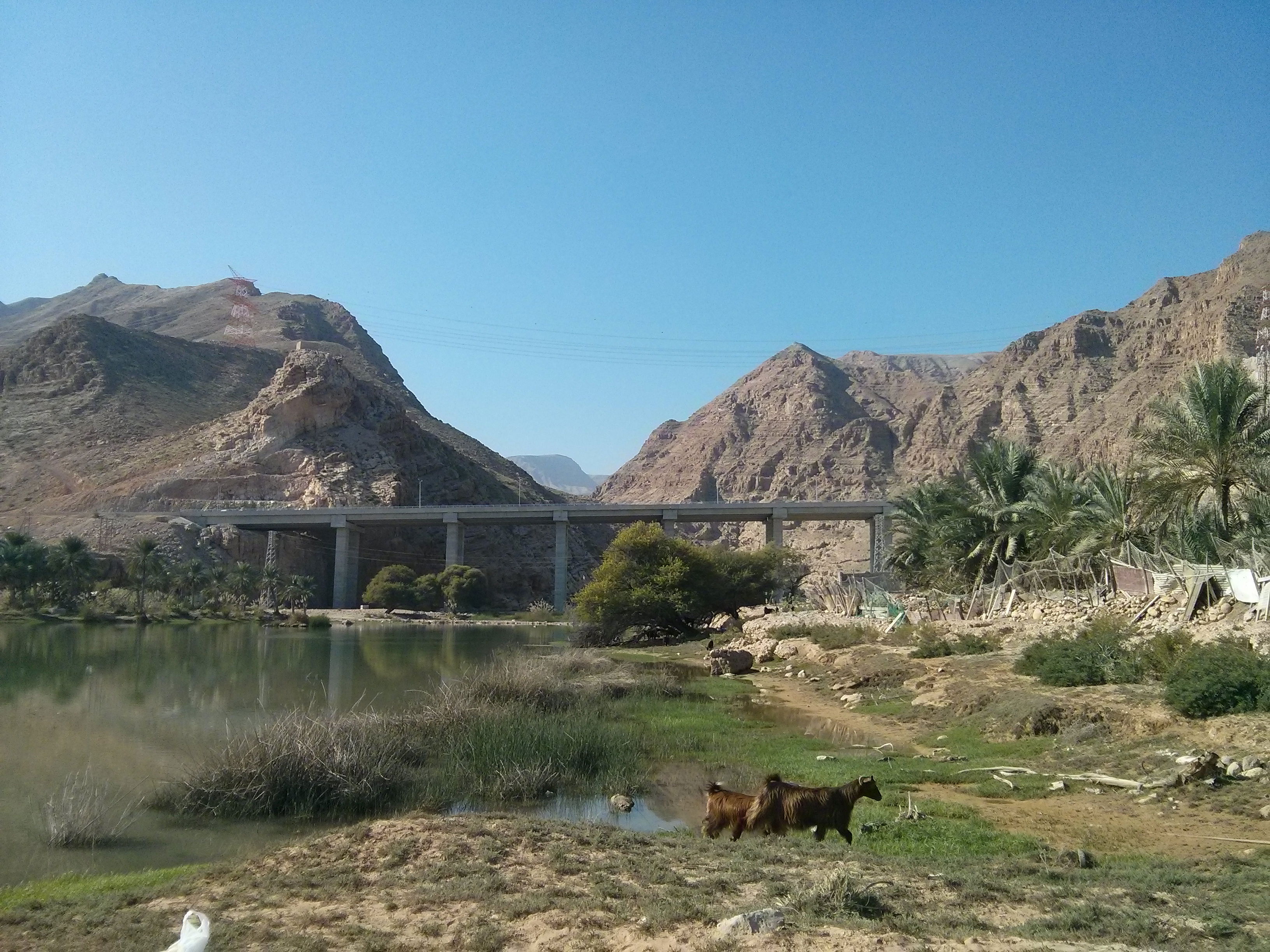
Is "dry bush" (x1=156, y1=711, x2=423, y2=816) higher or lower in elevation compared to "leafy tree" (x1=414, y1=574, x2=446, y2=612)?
higher

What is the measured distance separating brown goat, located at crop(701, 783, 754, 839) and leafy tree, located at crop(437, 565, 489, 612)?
8000 cm

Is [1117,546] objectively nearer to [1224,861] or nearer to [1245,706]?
[1245,706]

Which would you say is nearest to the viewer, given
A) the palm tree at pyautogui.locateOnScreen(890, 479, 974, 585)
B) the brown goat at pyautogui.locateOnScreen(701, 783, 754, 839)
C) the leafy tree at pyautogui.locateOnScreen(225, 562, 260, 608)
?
the brown goat at pyautogui.locateOnScreen(701, 783, 754, 839)

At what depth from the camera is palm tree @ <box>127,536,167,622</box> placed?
216ft

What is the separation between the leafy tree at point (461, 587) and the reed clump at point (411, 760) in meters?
70.0

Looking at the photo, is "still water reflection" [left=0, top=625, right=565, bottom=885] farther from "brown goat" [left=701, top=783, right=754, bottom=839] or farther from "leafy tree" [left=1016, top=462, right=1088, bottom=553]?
"leafy tree" [left=1016, top=462, right=1088, bottom=553]

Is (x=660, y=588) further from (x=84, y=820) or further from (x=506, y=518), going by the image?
(x=84, y=820)

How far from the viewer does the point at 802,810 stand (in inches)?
409

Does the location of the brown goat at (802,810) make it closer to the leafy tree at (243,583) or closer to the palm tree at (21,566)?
the palm tree at (21,566)

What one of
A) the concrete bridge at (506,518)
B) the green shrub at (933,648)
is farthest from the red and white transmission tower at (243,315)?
the green shrub at (933,648)

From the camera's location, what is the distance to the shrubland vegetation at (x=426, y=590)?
88.2 m

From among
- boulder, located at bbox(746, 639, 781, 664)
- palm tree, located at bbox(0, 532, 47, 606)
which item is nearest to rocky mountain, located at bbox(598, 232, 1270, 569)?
boulder, located at bbox(746, 639, 781, 664)

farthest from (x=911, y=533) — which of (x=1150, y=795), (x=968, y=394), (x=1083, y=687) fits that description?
(x=968, y=394)

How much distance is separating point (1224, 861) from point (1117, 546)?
25.2 meters
